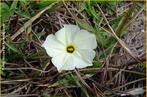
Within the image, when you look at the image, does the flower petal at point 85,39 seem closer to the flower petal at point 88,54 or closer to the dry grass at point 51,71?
the flower petal at point 88,54

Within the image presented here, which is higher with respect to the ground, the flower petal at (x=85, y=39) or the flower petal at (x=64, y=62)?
the flower petal at (x=85, y=39)

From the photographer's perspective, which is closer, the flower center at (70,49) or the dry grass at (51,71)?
the flower center at (70,49)

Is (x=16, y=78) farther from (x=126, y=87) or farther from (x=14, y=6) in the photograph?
(x=126, y=87)

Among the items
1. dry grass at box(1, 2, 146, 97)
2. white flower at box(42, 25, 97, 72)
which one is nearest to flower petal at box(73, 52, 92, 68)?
white flower at box(42, 25, 97, 72)

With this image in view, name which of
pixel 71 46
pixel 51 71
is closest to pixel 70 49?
pixel 71 46

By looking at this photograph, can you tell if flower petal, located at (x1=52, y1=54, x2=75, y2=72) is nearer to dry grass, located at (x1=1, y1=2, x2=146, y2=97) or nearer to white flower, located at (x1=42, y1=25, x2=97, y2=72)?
white flower, located at (x1=42, y1=25, x2=97, y2=72)

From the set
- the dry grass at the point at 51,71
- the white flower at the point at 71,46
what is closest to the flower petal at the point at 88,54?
the white flower at the point at 71,46

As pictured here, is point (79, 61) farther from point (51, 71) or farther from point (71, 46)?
point (51, 71)
